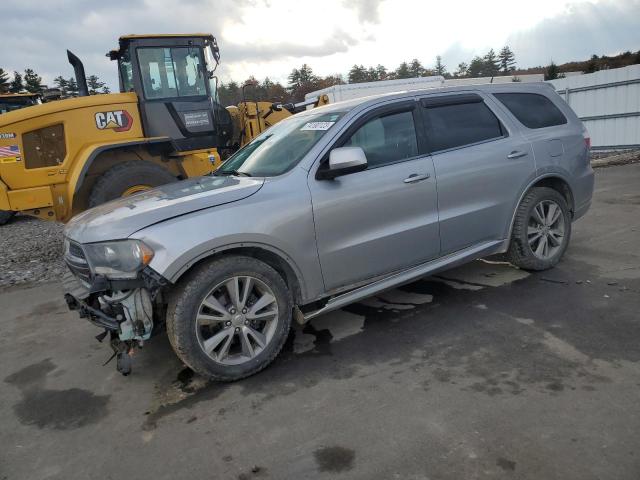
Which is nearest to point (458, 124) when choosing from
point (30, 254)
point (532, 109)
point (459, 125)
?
point (459, 125)

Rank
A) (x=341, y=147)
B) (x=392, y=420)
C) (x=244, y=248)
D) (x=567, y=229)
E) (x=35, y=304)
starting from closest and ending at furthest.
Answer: (x=392, y=420) → (x=244, y=248) → (x=341, y=147) → (x=567, y=229) → (x=35, y=304)

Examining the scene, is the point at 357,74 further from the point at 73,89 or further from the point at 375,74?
the point at 73,89

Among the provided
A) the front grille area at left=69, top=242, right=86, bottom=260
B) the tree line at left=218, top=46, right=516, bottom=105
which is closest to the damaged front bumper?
the front grille area at left=69, top=242, right=86, bottom=260

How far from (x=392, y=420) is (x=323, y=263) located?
1.25m

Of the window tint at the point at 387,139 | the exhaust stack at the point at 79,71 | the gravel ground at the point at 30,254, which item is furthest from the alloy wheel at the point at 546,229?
the exhaust stack at the point at 79,71

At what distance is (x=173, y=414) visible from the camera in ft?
10.1

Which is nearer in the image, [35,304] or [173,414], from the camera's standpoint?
[173,414]

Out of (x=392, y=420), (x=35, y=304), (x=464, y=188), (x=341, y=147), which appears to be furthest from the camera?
(x=35, y=304)

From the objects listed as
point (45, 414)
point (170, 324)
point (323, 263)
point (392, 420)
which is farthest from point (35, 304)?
point (392, 420)

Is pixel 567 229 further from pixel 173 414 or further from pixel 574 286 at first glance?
pixel 173 414

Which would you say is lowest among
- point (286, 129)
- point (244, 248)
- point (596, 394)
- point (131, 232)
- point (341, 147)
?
point (596, 394)

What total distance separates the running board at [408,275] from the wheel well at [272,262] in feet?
0.73

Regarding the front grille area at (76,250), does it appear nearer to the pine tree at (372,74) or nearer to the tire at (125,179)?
the tire at (125,179)

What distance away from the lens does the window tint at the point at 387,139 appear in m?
3.92
